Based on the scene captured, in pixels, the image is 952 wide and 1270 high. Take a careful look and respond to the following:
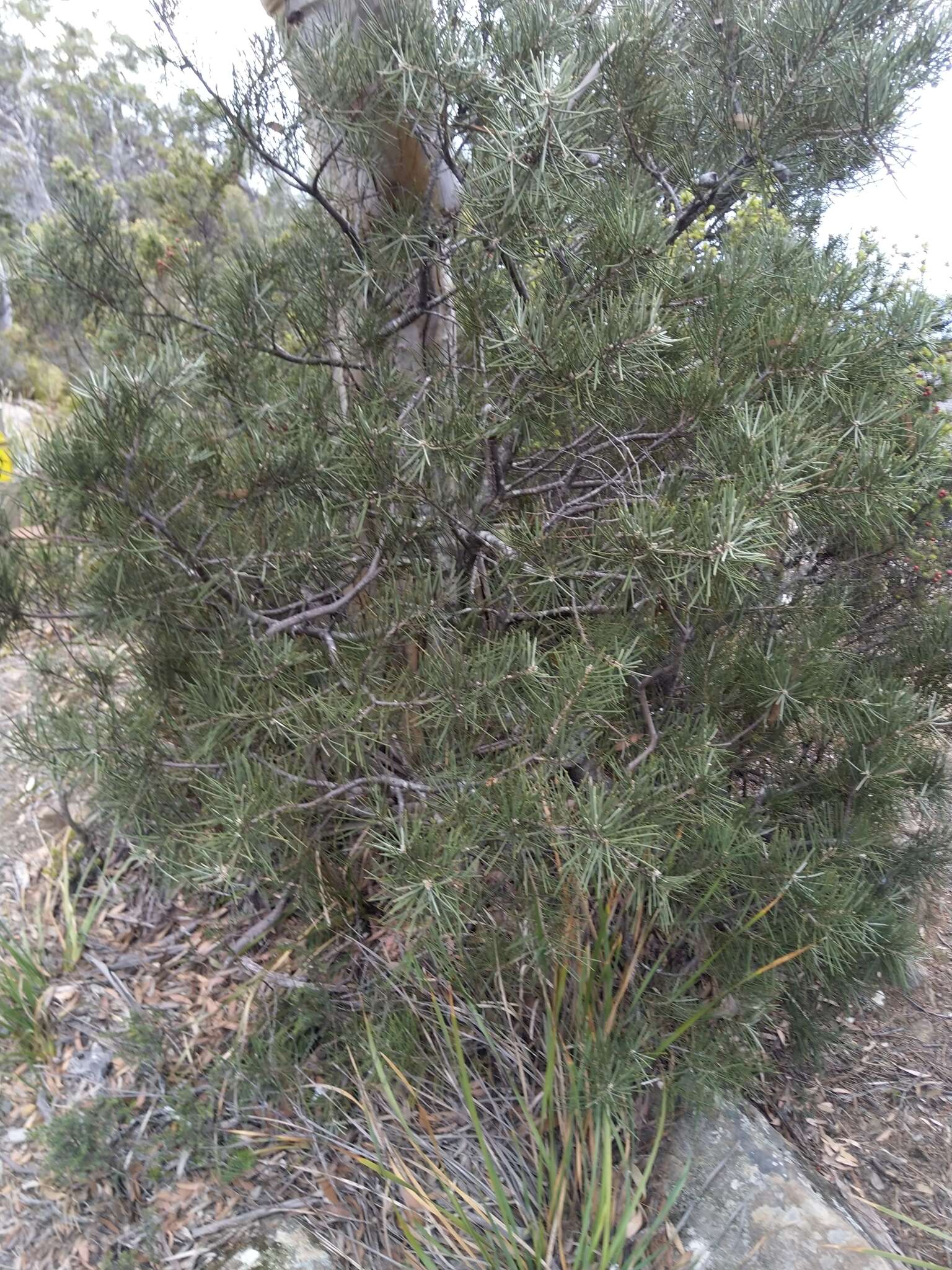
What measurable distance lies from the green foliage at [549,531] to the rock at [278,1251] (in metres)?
0.39

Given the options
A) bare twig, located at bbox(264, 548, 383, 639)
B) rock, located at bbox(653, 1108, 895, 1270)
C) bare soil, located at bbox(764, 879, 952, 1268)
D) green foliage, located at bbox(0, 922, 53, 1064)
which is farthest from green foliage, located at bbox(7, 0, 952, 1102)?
green foliage, located at bbox(0, 922, 53, 1064)

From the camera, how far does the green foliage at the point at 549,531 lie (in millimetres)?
1548

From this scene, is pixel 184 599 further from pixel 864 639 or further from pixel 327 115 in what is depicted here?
pixel 864 639

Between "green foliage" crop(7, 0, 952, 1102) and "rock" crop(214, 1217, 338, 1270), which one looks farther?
"rock" crop(214, 1217, 338, 1270)

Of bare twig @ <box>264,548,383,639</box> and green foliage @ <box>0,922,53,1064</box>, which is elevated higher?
bare twig @ <box>264,548,383,639</box>

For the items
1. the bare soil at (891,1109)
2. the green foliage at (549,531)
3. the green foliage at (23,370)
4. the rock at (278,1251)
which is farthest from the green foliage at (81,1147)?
the green foliage at (23,370)

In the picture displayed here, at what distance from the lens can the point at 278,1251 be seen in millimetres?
1974

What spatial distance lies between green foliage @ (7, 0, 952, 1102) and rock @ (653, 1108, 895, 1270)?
0.23m

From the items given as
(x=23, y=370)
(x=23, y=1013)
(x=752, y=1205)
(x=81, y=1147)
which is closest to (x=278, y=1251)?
(x=81, y=1147)

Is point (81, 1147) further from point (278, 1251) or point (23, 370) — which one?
point (23, 370)

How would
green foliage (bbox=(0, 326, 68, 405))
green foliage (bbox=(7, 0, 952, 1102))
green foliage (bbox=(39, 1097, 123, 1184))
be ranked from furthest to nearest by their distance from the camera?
green foliage (bbox=(0, 326, 68, 405))
green foliage (bbox=(39, 1097, 123, 1184))
green foliage (bbox=(7, 0, 952, 1102))

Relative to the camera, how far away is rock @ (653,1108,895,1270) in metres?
1.91

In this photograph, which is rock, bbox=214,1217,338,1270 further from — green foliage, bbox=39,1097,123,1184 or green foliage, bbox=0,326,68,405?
green foliage, bbox=0,326,68,405

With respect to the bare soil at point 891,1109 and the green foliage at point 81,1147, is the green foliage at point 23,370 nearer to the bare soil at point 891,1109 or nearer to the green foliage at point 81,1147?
the green foliage at point 81,1147
